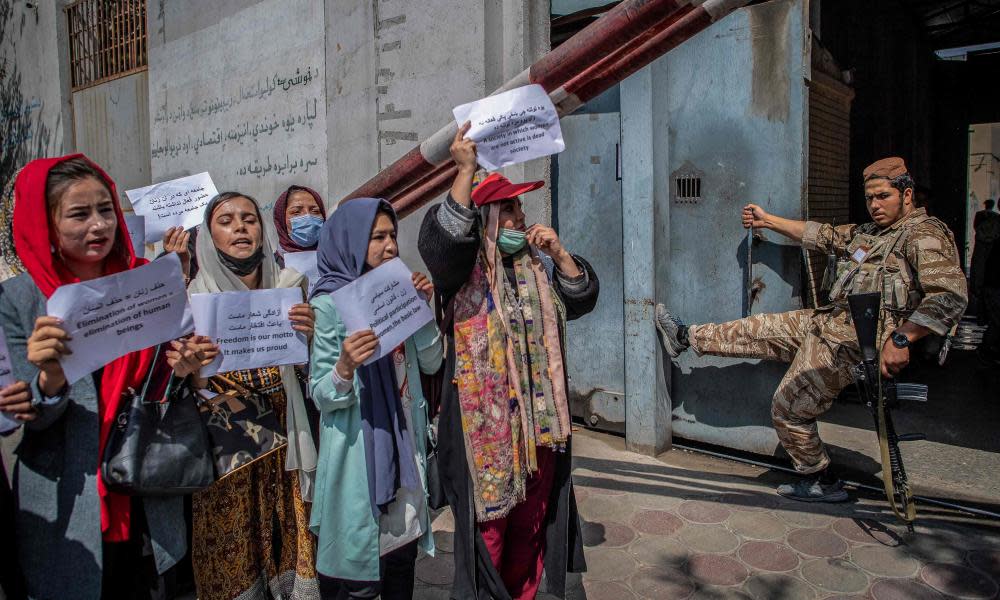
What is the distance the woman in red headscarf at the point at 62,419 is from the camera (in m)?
1.79

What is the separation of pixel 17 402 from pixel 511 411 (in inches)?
57.0

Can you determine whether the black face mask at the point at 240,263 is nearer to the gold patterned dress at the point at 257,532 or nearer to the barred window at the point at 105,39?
the gold patterned dress at the point at 257,532

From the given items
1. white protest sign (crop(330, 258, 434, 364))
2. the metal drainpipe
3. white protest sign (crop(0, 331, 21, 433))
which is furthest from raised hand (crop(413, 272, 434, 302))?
white protest sign (crop(0, 331, 21, 433))

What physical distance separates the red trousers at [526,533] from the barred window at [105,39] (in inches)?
302

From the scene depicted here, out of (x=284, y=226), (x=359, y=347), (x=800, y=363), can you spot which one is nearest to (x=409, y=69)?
(x=284, y=226)

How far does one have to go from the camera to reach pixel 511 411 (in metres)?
2.41

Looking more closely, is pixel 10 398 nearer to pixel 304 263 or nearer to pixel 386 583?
pixel 386 583

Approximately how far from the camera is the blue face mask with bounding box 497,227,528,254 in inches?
96.1

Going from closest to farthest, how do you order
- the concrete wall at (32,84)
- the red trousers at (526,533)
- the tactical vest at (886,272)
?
the red trousers at (526,533) → the tactical vest at (886,272) → the concrete wall at (32,84)

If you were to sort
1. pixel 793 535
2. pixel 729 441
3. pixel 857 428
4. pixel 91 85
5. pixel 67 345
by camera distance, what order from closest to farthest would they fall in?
pixel 67 345 < pixel 793 535 < pixel 729 441 < pixel 857 428 < pixel 91 85

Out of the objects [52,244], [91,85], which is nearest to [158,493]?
[52,244]

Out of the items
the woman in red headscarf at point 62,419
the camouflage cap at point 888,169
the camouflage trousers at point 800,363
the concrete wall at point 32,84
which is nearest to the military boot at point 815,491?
the camouflage trousers at point 800,363

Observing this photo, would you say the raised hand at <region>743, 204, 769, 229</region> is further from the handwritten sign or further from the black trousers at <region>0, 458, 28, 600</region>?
the black trousers at <region>0, 458, 28, 600</region>

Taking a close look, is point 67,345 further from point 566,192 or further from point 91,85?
point 91,85
